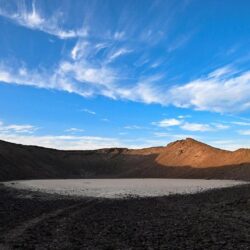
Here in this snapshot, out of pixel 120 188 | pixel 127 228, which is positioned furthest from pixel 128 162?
pixel 127 228

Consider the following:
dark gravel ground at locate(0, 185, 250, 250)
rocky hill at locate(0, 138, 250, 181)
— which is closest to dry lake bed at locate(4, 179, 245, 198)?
dark gravel ground at locate(0, 185, 250, 250)

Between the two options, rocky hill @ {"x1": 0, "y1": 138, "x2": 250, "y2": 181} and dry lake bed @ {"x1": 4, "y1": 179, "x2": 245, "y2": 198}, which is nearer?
dry lake bed @ {"x1": 4, "y1": 179, "x2": 245, "y2": 198}

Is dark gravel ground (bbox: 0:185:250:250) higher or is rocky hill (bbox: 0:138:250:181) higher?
rocky hill (bbox: 0:138:250:181)

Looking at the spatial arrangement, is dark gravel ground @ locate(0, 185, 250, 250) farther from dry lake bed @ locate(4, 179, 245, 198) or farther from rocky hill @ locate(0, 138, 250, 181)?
rocky hill @ locate(0, 138, 250, 181)

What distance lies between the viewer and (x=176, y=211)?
91.7ft

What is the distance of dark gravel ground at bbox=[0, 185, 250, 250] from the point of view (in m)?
15.9

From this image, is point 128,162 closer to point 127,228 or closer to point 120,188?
point 120,188

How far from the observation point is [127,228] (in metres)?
20.2

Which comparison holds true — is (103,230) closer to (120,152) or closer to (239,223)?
(239,223)

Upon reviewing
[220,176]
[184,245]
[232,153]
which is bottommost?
[184,245]

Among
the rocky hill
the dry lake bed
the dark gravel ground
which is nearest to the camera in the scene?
the dark gravel ground

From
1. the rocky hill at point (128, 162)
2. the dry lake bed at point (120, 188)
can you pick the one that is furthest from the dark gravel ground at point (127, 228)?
the rocky hill at point (128, 162)

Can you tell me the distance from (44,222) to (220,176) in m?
75.0

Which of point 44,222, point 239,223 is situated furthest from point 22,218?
point 239,223
